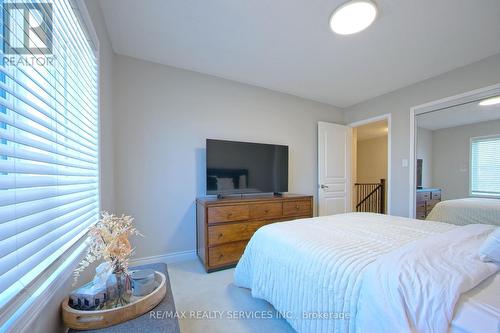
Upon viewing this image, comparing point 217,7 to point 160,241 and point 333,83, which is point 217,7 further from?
point 160,241

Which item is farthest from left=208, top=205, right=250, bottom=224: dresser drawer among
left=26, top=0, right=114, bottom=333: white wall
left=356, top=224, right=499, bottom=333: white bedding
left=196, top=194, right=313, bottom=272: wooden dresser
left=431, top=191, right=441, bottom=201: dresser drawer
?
left=431, top=191, right=441, bottom=201: dresser drawer

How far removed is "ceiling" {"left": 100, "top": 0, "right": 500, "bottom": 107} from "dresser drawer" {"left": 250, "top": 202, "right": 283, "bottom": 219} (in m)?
1.75

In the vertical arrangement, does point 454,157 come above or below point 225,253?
above

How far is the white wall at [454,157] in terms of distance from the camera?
255cm

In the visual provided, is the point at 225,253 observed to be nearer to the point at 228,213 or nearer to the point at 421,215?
the point at 228,213

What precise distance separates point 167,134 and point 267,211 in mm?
1609

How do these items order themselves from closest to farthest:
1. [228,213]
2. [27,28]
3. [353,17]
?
[27,28] < [353,17] < [228,213]

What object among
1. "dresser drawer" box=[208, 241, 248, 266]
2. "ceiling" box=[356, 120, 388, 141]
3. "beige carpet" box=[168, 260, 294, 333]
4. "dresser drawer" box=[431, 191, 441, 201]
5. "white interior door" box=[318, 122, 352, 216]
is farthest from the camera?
"ceiling" box=[356, 120, 388, 141]

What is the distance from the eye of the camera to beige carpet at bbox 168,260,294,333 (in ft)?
5.17

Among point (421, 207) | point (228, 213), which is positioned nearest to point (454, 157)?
point (421, 207)

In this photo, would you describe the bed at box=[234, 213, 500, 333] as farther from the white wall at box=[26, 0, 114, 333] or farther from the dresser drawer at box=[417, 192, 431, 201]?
the dresser drawer at box=[417, 192, 431, 201]

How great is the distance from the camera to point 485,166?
8.02 ft

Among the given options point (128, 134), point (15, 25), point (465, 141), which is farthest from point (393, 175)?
point (15, 25)

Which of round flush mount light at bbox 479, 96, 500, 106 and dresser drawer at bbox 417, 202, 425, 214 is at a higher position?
round flush mount light at bbox 479, 96, 500, 106
